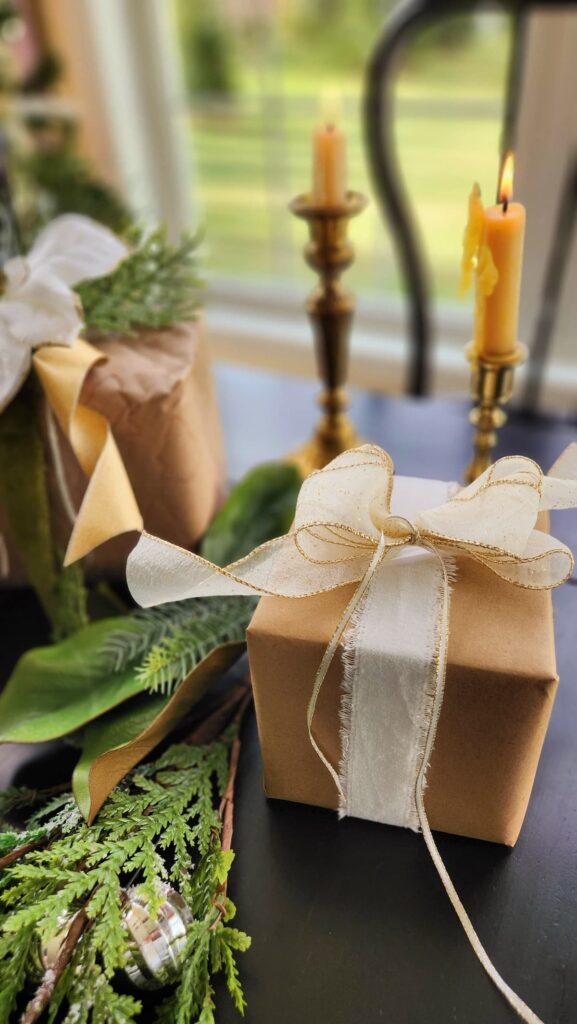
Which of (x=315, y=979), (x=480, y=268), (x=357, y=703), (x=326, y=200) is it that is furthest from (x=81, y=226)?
(x=315, y=979)

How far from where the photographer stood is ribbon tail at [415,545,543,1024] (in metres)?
0.42

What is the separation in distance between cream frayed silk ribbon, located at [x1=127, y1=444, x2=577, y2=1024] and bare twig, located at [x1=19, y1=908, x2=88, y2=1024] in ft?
0.52

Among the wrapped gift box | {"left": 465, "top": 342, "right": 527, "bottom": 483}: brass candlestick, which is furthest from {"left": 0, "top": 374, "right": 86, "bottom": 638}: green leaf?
{"left": 465, "top": 342, "right": 527, "bottom": 483}: brass candlestick

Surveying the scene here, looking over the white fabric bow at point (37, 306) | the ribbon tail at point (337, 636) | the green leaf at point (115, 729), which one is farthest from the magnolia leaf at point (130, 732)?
the white fabric bow at point (37, 306)

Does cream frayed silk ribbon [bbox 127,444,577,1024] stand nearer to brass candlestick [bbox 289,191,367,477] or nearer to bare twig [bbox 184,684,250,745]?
bare twig [bbox 184,684,250,745]

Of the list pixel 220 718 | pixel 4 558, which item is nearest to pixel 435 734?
pixel 220 718

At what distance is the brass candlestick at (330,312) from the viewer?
72 centimetres

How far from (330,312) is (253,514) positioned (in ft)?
0.76

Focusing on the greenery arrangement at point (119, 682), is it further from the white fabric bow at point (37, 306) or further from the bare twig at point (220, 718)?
the white fabric bow at point (37, 306)

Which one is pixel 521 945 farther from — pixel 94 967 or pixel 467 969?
pixel 94 967

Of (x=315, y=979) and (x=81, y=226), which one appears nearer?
(x=315, y=979)

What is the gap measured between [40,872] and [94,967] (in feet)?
0.19

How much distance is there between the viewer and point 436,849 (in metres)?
0.47

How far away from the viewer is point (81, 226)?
2.16 feet
